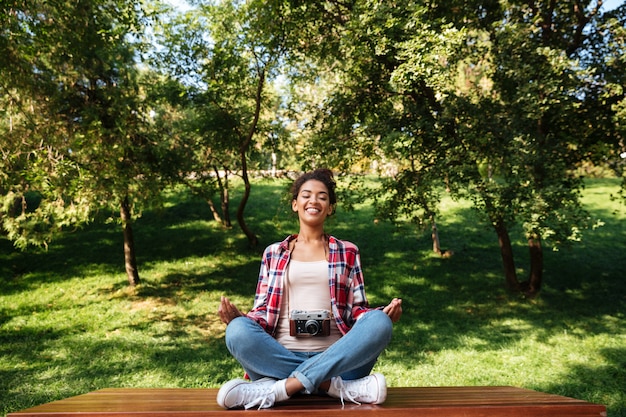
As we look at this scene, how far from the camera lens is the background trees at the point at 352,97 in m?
6.98

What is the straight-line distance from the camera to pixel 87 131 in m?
8.72

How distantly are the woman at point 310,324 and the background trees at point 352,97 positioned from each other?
4345mm

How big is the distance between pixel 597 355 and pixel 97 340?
A: 26.6ft

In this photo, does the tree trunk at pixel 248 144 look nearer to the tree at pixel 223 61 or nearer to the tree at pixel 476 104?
the tree at pixel 223 61

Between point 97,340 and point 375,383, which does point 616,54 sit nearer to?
point 375,383

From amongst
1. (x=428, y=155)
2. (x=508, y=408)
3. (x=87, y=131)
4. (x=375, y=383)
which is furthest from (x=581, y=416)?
(x=87, y=131)

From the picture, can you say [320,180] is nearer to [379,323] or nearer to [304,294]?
[304,294]

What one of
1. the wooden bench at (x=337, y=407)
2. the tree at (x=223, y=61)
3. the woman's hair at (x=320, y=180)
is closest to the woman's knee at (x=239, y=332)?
the wooden bench at (x=337, y=407)

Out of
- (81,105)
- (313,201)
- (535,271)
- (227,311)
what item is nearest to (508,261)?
(535,271)

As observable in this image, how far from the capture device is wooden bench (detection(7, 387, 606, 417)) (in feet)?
6.73

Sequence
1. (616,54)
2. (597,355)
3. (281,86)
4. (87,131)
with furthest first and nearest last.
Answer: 1. (281,86)
2. (87,131)
3. (616,54)
4. (597,355)

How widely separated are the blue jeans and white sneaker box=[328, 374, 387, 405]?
0.23 ft

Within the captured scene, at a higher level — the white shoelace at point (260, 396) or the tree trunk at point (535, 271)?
the white shoelace at point (260, 396)

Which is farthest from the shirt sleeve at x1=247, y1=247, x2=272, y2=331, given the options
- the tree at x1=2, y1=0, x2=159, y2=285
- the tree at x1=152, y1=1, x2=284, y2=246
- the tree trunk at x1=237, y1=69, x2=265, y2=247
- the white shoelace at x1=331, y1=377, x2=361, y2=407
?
the tree trunk at x1=237, y1=69, x2=265, y2=247
